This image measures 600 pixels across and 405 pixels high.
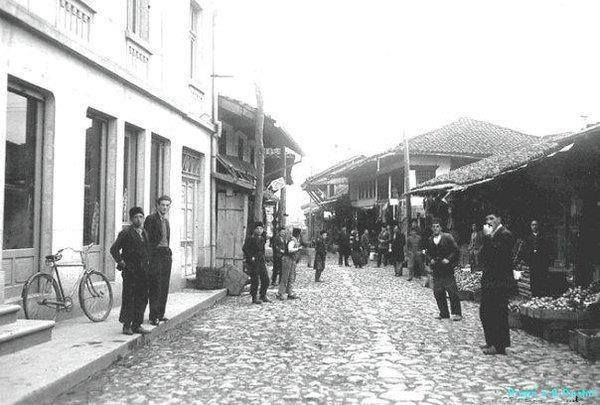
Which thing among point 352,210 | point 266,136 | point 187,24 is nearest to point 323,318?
point 187,24

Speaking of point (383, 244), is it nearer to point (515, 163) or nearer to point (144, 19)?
point (515, 163)

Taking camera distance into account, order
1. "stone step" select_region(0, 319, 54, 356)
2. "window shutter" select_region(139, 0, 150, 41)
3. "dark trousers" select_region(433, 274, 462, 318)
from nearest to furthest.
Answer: "stone step" select_region(0, 319, 54, 356)
"dark trousers" select_region(433, 274, 462, 318)
"window shutter" select_region(139, 0, 150, 41)

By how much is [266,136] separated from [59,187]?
17.0 m

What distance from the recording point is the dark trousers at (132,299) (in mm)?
8258

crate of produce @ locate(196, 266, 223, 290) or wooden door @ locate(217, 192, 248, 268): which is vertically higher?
wooden door @ locate(217, 192, 248, 268)

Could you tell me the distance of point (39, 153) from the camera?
9086mm

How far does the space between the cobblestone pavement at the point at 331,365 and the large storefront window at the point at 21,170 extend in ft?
7.61

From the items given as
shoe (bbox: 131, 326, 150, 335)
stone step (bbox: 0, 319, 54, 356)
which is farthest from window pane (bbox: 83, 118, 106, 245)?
stone step (bbox: 0, 319, 54, 356)

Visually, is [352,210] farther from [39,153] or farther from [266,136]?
[39,153]

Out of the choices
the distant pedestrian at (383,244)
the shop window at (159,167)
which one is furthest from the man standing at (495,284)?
the distant pedestrian at (383,244)

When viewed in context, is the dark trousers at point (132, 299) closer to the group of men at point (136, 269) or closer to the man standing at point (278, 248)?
the group of men at point (136, 269)

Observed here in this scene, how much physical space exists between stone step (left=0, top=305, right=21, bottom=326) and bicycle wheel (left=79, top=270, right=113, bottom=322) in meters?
1.83

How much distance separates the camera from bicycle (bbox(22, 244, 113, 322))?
8.34 meters

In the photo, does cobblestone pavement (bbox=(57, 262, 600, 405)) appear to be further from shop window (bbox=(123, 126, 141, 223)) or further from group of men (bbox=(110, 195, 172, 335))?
shop window (bbox=(123, 126, 141, 223))
